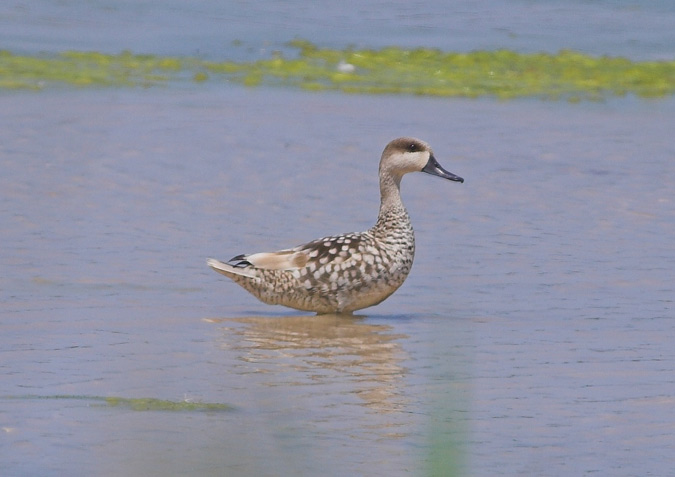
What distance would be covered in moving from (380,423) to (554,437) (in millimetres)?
659

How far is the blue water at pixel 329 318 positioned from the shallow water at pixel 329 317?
0.07 feet

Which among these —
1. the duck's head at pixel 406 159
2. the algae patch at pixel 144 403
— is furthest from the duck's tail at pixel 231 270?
the algae patch at pixel 144 403

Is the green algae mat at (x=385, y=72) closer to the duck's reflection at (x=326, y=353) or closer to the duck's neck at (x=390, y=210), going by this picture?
the duck's neck at (x=390, y=210)

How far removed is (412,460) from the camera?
17.3ft

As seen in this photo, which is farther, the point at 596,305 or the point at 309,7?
the point at 309,7

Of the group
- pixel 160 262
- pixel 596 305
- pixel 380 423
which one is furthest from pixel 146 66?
pixel 380 423

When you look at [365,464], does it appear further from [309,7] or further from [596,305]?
[309,7]

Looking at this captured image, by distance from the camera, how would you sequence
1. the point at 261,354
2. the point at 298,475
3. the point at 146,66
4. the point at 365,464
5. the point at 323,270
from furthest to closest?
the point at 146,66 < the point at 323,270 < the point at 261,354 < the point at 365,464 < the point at 298,475

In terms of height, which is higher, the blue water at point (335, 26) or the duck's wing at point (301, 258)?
the blue water at point (335, 26)

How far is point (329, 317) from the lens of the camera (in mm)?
8352

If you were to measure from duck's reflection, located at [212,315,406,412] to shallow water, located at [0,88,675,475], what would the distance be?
0.08ft

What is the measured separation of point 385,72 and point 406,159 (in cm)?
935

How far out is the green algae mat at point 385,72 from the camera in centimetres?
1688

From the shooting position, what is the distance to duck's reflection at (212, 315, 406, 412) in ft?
21.0
